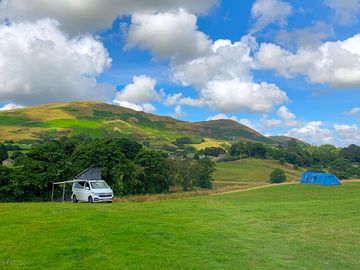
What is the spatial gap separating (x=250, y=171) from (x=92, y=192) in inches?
4075

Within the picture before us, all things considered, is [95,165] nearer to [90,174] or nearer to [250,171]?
[90,174]

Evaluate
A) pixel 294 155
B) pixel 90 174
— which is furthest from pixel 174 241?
pixel 294 155

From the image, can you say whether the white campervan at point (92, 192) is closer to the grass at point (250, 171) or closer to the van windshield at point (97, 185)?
the van windshield at point (97, 185)

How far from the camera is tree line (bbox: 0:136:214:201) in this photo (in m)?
44.5

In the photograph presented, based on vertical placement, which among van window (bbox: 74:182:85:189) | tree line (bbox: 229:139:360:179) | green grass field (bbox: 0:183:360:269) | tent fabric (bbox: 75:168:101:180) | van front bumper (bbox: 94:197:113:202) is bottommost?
van front bumper (bbox: 94:197:113:202)

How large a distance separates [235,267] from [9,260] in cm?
641

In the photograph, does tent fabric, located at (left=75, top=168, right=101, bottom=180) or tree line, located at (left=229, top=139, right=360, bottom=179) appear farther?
tree line, located at (left=229, top=139, right=360, bottom=179)

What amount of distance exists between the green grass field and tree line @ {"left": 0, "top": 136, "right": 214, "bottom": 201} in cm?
2669

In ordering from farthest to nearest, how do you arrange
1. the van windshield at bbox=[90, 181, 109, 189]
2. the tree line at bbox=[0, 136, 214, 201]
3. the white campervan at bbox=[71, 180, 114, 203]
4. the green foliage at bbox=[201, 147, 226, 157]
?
the green foliage at bbox=[201, 147, 226, 157], the tree line at bbox=[0, 136, 214, 201], the van windshield at bbox=[90, 181, 109, 189], the white campervan at bbox=[71, 180, 114, 203]

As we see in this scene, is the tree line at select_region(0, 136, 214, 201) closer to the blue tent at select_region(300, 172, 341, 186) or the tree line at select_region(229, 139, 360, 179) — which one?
the blue tent at select_region(300, 172, 341, 186)

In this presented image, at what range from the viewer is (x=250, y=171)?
128 metres

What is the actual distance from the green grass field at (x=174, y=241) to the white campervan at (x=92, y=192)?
9.62 meters

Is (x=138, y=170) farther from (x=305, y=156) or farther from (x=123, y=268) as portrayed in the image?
(x=305, y=156)

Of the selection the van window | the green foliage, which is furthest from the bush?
the van window
